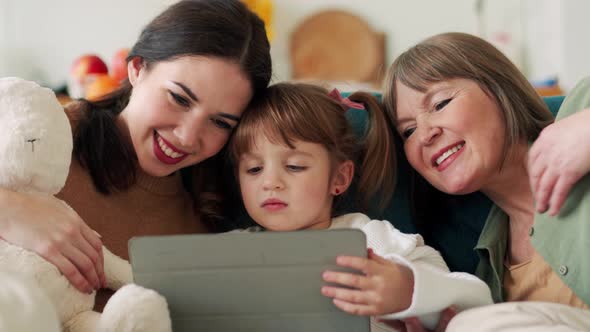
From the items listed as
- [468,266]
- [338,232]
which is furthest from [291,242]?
[468,266]

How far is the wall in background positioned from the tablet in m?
3.23

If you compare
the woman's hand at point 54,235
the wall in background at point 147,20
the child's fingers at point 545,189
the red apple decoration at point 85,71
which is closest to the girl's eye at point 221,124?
the woman's hand at point 54,235

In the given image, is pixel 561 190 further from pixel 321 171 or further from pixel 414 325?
pixel 321 171

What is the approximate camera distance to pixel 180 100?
1154mm

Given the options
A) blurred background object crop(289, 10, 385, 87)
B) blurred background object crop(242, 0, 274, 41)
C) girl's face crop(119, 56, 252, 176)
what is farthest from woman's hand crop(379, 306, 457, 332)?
blurred background object crop(289, 10, 385, 87)

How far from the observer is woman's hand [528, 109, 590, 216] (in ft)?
3.14

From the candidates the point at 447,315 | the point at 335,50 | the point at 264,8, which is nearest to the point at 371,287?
the point at 447,315

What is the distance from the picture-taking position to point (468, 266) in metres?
1.31

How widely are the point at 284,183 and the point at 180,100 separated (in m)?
0.25

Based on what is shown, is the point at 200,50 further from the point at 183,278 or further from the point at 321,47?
the point at 321,47

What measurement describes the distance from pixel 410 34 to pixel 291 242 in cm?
346

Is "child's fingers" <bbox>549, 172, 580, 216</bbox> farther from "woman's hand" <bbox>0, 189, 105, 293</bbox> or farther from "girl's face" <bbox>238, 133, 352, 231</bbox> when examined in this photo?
"woman's hand" <bbox>0, 189, 105, 293</bbox>

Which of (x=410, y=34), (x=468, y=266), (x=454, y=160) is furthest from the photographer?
(x=410, y=34)

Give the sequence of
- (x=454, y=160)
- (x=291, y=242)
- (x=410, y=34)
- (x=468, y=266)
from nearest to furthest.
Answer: (x=291, y=242) < (x=454, y=160) < (x=468, y=266) < (x=410, y=34)
